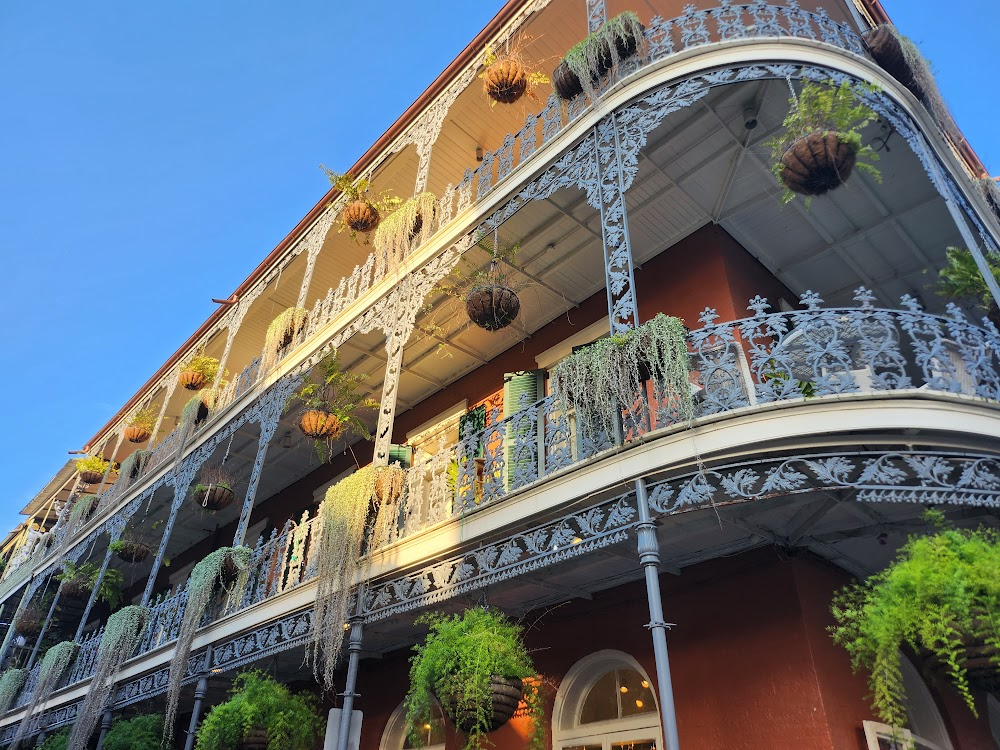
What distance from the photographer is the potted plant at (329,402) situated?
32.6 feet


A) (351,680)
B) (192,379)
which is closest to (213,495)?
(192,379)

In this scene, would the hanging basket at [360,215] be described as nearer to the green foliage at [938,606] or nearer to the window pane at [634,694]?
the window pane at [634,694]

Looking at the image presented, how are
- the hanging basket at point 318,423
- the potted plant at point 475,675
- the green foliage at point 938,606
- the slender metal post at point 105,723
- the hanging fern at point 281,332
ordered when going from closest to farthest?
the green foliage at point 938,606 < the potted plant at point 475,675 < the hanging basket at point 318,423 < the slender metal post at point 105,723 < the hanging fern at point 281,332

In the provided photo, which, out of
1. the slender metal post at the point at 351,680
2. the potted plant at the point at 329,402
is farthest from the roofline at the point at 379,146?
the slender metal post at the point at 351,680

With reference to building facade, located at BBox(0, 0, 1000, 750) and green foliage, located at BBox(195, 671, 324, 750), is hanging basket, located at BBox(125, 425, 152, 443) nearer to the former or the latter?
building facade, located at BBox(0, 0, 1000, 750)

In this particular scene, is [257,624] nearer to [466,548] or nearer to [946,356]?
[466,548]

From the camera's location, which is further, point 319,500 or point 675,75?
point 319,500

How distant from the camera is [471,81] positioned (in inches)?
405

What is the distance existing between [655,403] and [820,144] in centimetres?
259

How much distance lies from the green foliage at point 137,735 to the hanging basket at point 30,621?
8676 millimetres

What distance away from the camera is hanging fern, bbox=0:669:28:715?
558 inches

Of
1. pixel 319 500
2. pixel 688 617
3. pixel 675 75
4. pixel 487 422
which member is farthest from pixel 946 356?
pixel 319 500

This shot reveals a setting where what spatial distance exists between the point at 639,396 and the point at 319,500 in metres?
9.68

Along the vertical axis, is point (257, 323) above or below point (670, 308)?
above
